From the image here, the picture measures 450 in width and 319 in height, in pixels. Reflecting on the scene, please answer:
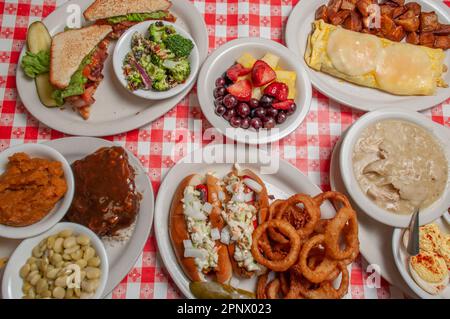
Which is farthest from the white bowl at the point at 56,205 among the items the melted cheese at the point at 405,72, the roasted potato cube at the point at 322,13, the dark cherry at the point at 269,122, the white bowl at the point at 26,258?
the melted cheese at the point at 405,72

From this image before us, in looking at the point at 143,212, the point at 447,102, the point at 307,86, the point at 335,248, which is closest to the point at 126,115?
the point at 143,212

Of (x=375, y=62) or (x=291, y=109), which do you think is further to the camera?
(x=375, y=62)

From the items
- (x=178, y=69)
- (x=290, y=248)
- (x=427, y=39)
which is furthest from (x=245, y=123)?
(x=427, y=39)

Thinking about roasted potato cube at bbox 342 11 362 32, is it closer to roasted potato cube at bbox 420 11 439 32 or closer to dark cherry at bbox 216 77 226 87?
roasted potato cube at bbox 420 11 439 32

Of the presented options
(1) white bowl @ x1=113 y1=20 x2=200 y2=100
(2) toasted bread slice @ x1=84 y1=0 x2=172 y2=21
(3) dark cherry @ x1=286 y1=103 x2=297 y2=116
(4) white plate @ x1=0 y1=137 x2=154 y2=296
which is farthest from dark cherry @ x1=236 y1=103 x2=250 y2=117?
(2) toasted bread slice @ x1=84 y1=0 x2=172 y2=21

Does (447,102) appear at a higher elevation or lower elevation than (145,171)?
higher

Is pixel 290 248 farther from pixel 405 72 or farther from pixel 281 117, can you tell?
pixel 405 72

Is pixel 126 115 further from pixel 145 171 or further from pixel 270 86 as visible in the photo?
pixel 270 86

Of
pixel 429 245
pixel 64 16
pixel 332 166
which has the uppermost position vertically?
pixel 64 16
